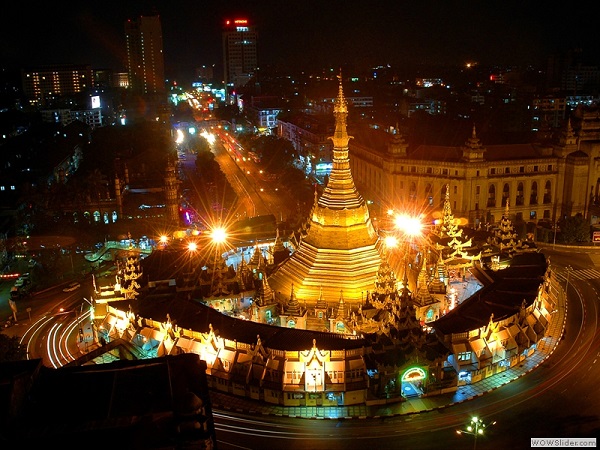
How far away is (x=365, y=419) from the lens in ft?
92.1

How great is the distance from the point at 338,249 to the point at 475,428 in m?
13.3

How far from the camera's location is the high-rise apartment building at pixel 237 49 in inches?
7736

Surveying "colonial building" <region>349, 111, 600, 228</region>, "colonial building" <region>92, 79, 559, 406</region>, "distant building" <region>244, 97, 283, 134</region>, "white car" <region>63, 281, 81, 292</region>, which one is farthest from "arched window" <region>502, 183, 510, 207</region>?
"distant building" <region>244, 97, 283, 134</region>

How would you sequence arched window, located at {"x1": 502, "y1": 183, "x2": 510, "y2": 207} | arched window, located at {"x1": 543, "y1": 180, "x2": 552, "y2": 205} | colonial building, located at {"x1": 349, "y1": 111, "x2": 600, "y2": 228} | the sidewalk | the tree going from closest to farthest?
the sidewalk
the tree
colonial building, located at {"x1": 349, "y1": 111, "x2": 600, "y2": 228}
arched window, located at {"x1": 502, "y1": 183, "x2": 510, "y2": 207}
arched window, located at {"x1": 543, "y1": 180, "x2": 552, "y2": 205}

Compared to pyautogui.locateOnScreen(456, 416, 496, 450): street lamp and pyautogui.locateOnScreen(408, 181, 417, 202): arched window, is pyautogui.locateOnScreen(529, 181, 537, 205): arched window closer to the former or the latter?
pyautogui.locateOnScreen(408, 181, 417, 202): arched window

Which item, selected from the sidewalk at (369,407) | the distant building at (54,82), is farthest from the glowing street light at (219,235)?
the distant building at (54,82)

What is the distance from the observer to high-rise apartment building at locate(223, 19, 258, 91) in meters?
196

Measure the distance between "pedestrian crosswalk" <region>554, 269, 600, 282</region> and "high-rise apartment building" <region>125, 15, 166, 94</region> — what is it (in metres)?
157

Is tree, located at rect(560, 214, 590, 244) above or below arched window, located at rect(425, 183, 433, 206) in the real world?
below

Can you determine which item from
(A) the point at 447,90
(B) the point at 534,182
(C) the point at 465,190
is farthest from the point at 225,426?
(A) the point at 447,90

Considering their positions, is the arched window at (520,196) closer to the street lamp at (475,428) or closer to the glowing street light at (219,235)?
the glowing street light at (219,235)

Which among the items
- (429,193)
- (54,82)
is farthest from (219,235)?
(54,82)

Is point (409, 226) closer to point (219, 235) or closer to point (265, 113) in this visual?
point (219, 235)

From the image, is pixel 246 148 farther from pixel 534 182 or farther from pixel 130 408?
pixel 130 408
